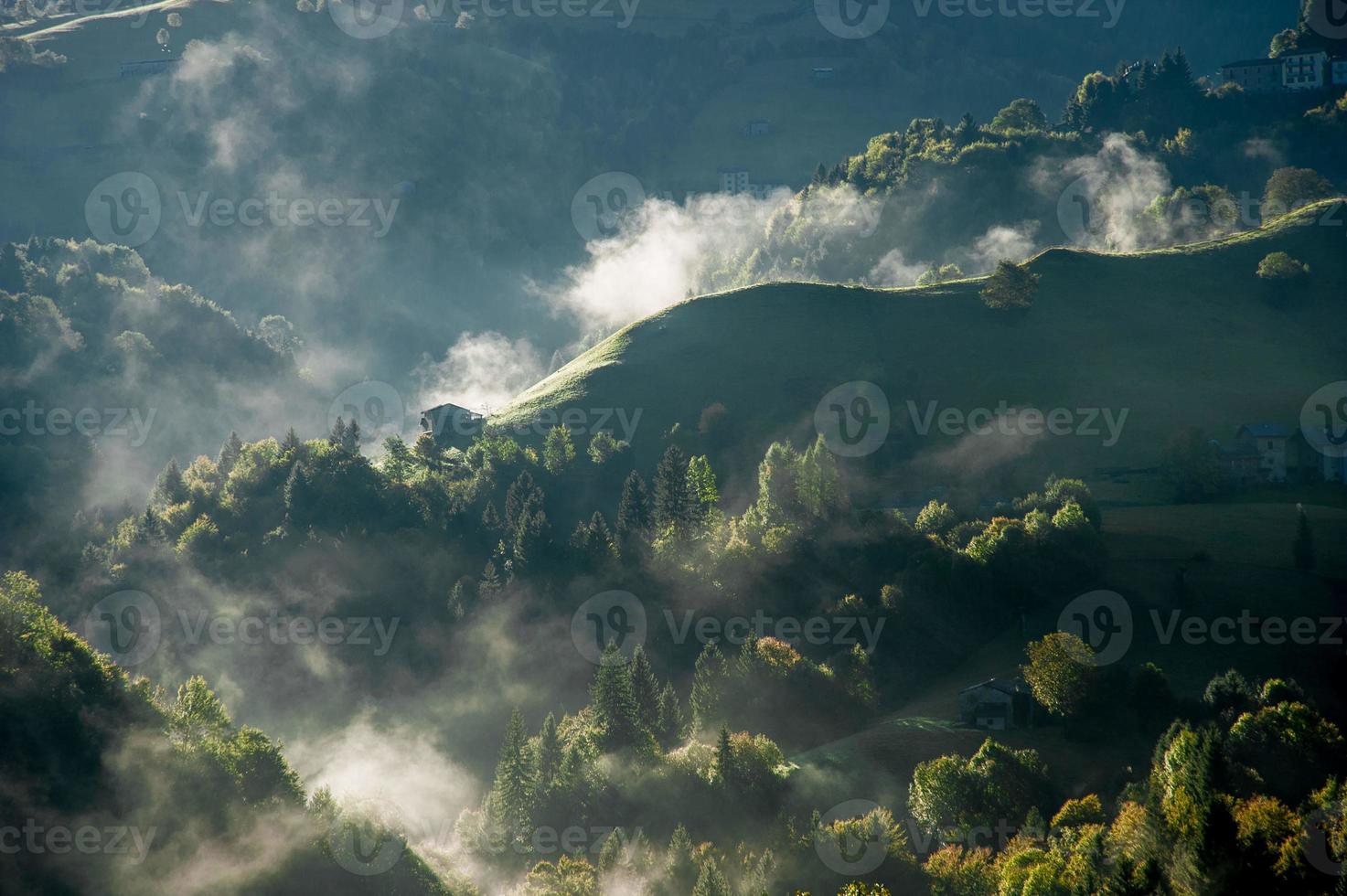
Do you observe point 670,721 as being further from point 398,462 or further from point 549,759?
point 398,462

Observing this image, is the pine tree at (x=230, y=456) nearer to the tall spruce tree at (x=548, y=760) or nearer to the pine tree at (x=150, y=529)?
the pine tree at (x=150, y=529)

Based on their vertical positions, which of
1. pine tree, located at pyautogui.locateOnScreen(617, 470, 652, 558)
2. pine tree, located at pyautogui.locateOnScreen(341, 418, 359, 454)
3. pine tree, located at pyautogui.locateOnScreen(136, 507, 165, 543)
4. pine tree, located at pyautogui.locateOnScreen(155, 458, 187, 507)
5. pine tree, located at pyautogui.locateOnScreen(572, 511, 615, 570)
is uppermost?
pine tree, located at pyautogui.locateOnScreen(341, 418, 359, 454)

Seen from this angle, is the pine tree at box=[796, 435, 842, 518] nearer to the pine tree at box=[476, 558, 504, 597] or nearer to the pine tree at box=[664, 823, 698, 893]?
the pine tree at box=[476, 558, 504, 597]

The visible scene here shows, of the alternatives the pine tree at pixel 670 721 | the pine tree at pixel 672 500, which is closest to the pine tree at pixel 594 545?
the pine tree at pixel 672 500

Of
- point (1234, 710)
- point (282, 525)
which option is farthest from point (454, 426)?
point (1234, 710)

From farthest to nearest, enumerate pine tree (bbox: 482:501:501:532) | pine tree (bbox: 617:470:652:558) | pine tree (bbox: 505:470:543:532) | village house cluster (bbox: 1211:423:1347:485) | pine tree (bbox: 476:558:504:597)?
pine tree (bbox: 482:501:501:532) < pine tree (bbox: 505:470:543:532) < pine tree (bbox: 617:470:652:558) < pine tree (bbox: 476:558:504:597) < village house cluster (bbox: 1211:423:1347:485)

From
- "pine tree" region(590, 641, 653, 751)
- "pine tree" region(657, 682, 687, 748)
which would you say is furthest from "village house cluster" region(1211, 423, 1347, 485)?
"pine tree" region(590, 641, 653, 751)

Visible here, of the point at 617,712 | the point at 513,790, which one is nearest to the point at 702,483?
the point at 617,712
